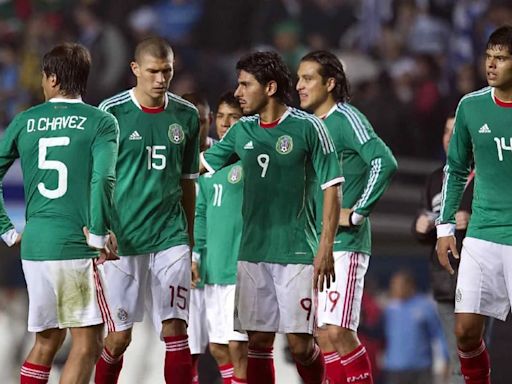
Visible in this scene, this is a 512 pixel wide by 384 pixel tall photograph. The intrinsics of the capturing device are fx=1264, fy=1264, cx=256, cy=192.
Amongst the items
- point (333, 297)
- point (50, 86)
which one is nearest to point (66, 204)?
point (50, 86)

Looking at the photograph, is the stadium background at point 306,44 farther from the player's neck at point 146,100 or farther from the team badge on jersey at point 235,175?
the player's neck at point 146,100

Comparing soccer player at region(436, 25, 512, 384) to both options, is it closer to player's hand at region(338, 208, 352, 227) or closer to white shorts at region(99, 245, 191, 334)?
player's hand at region(338, 208, 352, 227)

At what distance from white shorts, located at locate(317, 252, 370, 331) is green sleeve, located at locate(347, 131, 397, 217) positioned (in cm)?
26

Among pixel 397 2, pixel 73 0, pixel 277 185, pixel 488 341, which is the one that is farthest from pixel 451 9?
pixel 277 185

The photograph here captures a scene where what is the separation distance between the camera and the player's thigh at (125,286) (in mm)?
6188

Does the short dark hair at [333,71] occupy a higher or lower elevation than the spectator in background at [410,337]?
higher

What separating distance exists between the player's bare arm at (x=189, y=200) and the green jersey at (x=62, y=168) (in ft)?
2.65

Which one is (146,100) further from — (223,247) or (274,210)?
(223,247)

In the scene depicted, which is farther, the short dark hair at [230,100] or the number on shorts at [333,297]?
the short dark hair at [230,100]

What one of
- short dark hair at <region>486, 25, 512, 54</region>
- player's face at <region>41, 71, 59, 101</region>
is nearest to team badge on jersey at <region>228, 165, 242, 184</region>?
player's face at <region>41, 71, 59, 101</region>

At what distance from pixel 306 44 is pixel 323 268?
373 inches

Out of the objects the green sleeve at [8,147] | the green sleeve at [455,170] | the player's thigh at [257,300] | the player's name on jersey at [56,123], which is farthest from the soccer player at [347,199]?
the green sleeve at [8,147]

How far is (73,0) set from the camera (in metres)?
15.5

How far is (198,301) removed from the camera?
7695 mm
